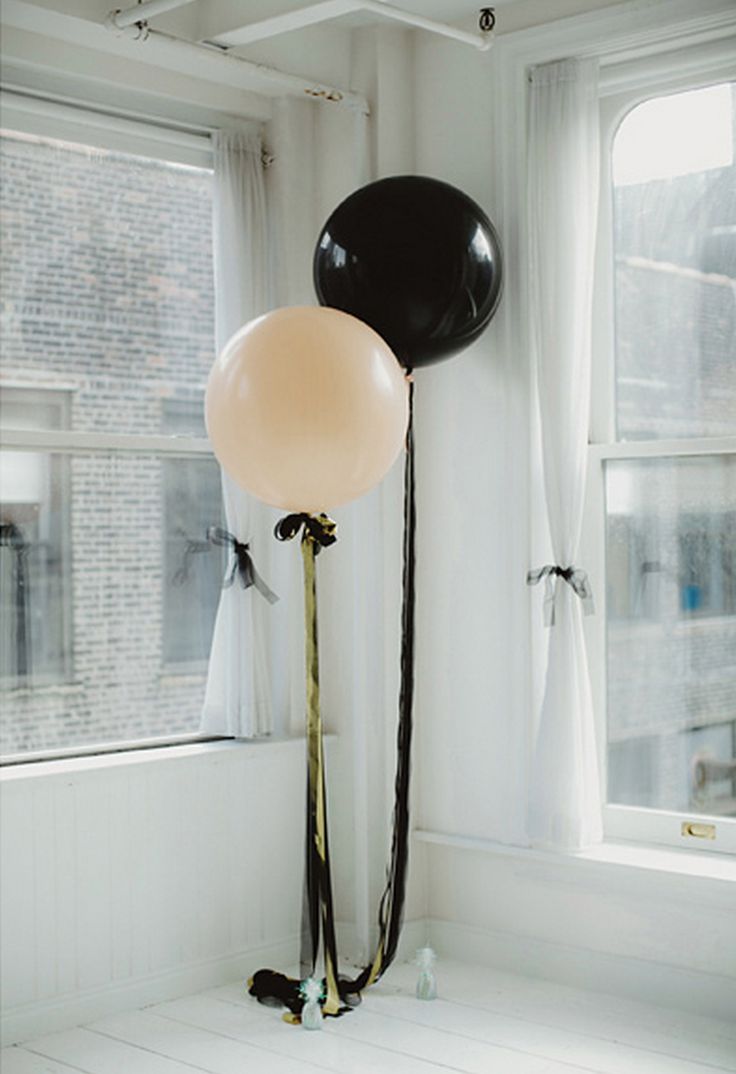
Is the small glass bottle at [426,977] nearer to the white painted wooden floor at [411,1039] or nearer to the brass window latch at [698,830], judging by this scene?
the white painted wooden floor at [411,1039]

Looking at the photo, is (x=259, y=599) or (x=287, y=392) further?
(x=259, y=599)

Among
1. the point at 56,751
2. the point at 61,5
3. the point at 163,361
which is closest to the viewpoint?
the point at 61,5

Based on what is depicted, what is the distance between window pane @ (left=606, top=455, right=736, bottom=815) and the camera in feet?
11.8

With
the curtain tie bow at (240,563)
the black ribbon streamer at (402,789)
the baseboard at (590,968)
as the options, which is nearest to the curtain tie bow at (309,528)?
the black ribbon streamer at (402,789)

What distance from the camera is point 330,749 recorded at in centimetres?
418

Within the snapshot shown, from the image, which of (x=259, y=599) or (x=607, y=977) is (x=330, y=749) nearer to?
(x=259, y=599)

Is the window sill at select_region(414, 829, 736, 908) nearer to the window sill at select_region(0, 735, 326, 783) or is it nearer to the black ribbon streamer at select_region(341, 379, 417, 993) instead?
the black ribbon streamer at select_region(341, 379, 417, 993)

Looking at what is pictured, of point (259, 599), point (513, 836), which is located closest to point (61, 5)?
point (259, 599)

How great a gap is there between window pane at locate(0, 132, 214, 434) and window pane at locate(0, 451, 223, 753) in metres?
0.17

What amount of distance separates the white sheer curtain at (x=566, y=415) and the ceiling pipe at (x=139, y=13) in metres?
1.02

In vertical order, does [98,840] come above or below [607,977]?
above

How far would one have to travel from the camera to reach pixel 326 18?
141 inches

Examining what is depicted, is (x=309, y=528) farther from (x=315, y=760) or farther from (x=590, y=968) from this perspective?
(x=590, y=968)

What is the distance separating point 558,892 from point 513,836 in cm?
19
